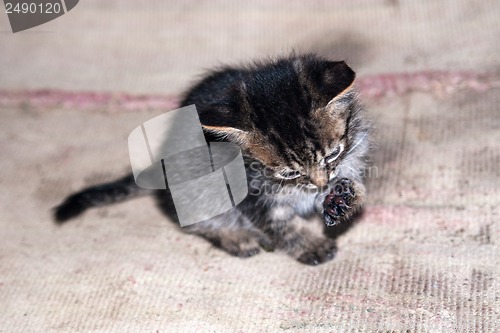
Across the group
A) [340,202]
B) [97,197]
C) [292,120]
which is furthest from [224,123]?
[97,197]

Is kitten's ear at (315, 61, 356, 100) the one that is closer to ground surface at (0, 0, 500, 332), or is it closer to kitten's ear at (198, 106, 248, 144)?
kitten's ear at (198, 106, 248, 144)

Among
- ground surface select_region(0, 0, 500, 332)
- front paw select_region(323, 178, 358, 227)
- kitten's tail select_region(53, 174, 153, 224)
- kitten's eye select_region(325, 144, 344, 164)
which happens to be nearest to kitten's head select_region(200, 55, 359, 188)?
kitten's eye select_region(325, 144, 344, 164)

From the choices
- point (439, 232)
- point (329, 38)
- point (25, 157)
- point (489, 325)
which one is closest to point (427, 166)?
point (439, 232)

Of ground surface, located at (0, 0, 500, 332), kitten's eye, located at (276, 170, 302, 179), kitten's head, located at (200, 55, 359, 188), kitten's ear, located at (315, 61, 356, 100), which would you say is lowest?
ground surface, located at (0, 0, 500, 332)

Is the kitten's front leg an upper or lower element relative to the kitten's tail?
upper

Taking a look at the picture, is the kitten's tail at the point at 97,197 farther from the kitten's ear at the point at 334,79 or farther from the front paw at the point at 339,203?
the kitten's ear at the point at 334,79

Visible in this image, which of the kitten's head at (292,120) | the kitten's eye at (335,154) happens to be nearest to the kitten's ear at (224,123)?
the kitten's head at (292,120)

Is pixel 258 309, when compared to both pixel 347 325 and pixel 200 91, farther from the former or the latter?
pixel 200 91
